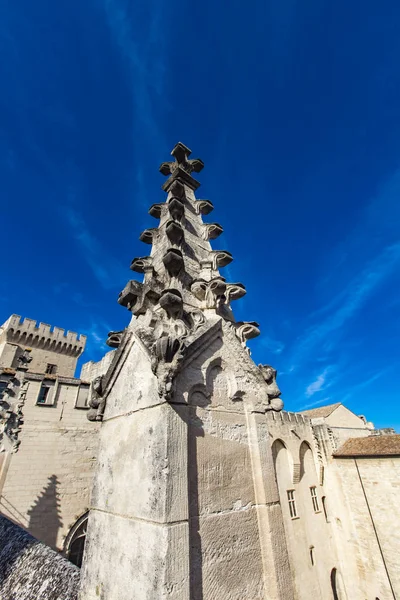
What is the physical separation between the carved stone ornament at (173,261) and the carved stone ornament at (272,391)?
56.4 inches

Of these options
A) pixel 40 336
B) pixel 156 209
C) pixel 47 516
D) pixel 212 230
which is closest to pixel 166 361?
pixel 212 230

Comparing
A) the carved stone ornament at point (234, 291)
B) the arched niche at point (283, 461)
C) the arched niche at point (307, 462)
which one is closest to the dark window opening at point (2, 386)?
the carved stone ornament at point (234, 291)

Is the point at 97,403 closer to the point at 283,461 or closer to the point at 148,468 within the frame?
the point at 148,468

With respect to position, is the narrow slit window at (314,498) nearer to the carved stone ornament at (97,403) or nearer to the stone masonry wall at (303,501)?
the stone masonry wall at (303,501)

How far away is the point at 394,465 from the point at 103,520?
17.8 meters

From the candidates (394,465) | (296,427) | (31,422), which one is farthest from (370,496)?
(31,422)

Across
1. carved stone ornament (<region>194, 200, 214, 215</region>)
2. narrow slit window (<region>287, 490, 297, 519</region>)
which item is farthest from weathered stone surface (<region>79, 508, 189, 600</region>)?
narrow slit window (<region>287, 490, 297, 519</region>)

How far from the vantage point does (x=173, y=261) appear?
2949mm

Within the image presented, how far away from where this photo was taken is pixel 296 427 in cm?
1602

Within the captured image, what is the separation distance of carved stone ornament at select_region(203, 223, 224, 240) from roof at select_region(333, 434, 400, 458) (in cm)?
1656

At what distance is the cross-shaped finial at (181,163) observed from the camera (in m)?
5.09

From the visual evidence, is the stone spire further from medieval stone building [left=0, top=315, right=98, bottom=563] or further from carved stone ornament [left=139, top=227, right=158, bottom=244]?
medieval stone building [left=0, top=315, right=98, bottom=563]

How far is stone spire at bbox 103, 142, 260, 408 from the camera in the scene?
2.28 meters

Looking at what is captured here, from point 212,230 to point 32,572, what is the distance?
4.76 m
